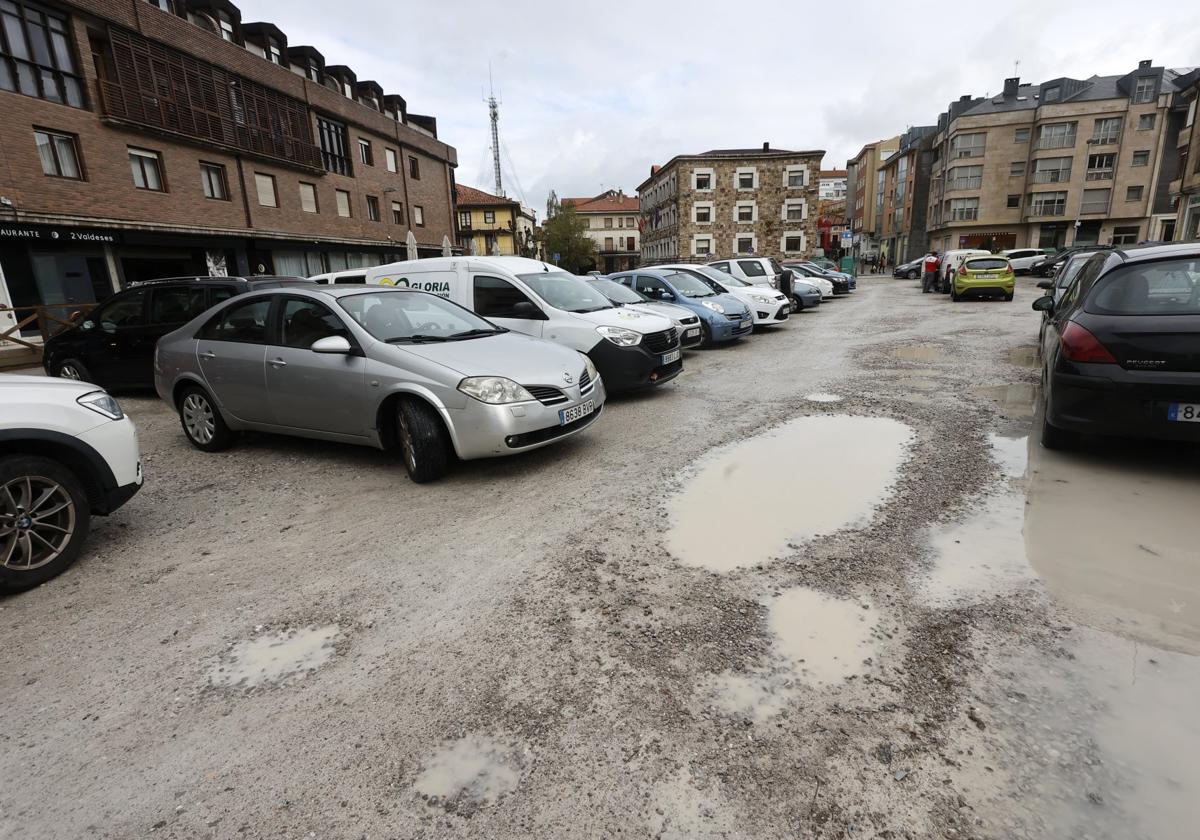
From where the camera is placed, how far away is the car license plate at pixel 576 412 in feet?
16.6

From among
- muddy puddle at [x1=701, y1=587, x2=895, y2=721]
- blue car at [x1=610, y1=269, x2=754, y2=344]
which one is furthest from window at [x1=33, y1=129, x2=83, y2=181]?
muddy puddle at [x1=701, y1=587, x2=895, y2=721]

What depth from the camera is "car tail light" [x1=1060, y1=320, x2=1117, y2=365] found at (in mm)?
4312

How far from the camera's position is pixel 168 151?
66.3 ft

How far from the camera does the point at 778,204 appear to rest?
184ft

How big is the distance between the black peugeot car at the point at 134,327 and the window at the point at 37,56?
12370mm

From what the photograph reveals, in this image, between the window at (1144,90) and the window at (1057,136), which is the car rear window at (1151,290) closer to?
the window at (1057,136)

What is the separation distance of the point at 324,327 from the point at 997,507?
209 inches

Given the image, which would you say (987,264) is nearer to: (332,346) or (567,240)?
(332,346)

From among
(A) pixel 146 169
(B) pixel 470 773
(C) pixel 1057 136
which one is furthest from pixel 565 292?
(C) pixel 1057 136

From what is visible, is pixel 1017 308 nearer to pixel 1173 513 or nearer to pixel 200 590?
pixel 1173 513

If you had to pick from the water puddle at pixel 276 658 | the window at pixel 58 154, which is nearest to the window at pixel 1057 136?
the window at pixel 58 154

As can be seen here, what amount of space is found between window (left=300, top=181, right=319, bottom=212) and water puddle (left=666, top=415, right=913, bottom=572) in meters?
26.3

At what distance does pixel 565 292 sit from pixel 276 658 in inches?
248

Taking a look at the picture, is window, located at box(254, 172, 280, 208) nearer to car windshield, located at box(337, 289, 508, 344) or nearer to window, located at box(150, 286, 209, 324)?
window, located at box(150, 286, 209, 324)
